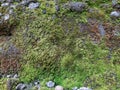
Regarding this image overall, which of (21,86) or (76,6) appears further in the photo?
(76,6)

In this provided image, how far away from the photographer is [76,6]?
346 centimetres

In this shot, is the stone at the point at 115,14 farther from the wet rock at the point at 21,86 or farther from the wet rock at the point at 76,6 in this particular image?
the wet rock at the point at 21,86

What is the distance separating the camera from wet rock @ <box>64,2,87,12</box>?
3441 mm

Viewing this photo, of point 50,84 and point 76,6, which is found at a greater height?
point 76,6

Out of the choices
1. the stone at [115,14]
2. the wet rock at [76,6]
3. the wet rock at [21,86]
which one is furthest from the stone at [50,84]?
the stone at [115,14]

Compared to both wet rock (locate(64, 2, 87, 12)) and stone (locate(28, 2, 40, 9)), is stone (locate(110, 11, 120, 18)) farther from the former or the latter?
stone (locate(28, 2, 40, 9))

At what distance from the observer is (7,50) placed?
127 inches

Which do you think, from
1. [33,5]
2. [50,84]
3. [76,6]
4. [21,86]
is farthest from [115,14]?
[21,86]

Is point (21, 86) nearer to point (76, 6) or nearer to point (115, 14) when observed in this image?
point (76, 6)

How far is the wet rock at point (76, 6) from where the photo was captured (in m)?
3.44

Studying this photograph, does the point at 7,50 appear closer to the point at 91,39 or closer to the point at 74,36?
the point at 74,36

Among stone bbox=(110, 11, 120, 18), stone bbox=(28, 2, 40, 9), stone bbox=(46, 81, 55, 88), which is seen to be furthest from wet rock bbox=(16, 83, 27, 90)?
stone bbox=(110, 11, 120, 18)

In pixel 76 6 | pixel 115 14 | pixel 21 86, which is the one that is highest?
pixel 76 6

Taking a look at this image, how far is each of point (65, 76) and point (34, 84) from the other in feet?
1.31
